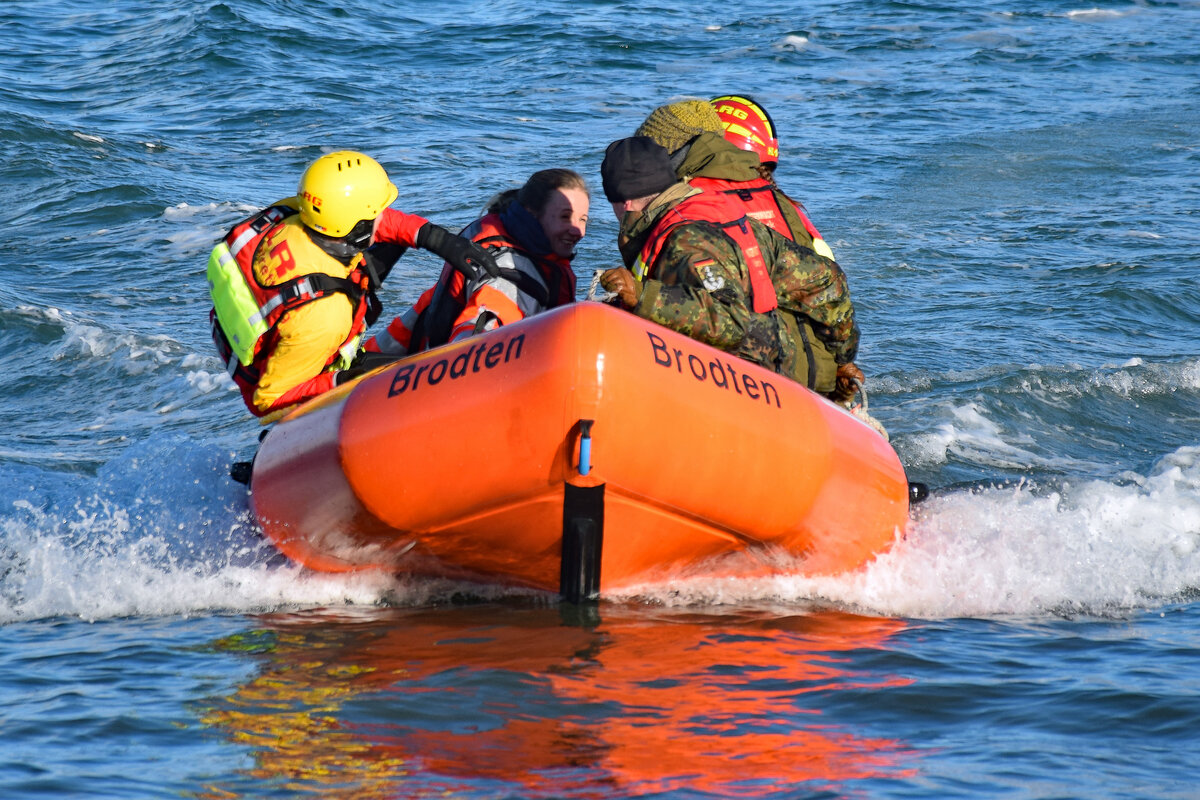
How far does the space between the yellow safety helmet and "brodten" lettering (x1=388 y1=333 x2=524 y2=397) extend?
832 millimetres

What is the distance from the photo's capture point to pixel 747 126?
16.8 ft

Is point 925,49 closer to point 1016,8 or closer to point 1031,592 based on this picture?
point 1016,8

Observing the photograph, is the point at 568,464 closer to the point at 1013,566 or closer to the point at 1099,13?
the point at 1013,566

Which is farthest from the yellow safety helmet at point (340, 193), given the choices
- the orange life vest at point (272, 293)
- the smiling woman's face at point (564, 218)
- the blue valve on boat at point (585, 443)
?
the blue valve on boat at point (585, 443)

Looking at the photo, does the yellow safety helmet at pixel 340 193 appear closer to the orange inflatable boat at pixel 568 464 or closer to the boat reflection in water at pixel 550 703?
the orange inflatable boat at pixel 568 464

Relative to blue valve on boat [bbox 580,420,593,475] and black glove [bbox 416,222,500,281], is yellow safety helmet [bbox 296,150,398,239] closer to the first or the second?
black glove [bbox 416,222,500,281]

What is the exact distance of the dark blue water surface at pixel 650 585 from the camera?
338 centimetres

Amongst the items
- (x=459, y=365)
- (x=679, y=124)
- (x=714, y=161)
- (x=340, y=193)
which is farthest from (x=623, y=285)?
(x=340, y=193)

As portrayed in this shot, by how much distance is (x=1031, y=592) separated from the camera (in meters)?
4.74

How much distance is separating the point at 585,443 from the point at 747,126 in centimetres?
189

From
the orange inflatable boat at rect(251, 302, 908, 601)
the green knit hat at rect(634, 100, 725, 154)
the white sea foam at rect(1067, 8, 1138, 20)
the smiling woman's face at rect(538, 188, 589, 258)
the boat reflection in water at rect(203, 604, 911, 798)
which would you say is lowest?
the boat reflection in water at rect(203, 604, 911, 798)

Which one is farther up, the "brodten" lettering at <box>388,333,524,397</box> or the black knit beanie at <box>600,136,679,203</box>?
the black knit beanie at <box>600,136,679,203</box>

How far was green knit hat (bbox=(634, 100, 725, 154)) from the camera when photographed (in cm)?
461

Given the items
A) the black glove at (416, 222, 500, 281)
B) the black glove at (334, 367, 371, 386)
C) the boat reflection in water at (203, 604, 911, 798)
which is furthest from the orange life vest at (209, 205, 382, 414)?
the boat reflection in water at (203, 604, 911, 798)
